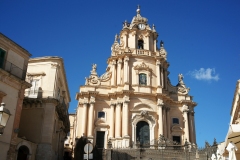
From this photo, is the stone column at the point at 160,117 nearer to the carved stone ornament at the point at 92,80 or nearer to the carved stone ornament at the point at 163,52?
the carved stone ornament at the point at 163,52

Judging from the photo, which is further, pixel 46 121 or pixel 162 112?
pixel 162 112

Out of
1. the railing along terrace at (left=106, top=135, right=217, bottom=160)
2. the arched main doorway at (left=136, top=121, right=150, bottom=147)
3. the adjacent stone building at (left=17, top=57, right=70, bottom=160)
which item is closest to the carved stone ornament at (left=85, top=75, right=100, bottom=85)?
the arched main doorway at (left=136, top=121, right=150, bottom=147)

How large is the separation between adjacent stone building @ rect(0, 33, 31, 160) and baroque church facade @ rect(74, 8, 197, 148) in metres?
14.6

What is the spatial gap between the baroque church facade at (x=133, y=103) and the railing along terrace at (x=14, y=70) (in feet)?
48.1

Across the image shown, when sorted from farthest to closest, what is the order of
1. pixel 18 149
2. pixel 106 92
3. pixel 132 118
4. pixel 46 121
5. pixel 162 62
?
pixel 162 62, pixel 106 92, pixel 132 118, pixel 46 121, pixel 18 149

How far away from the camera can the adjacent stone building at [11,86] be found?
59.7 feet

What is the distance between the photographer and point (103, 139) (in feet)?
112

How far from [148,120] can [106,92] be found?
648cm

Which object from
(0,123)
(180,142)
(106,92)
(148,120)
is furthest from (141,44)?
(0,123)

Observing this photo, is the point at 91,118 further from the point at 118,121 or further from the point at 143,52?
the point at 143,52

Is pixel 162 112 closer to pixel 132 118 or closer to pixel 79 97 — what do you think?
pixel 132 118

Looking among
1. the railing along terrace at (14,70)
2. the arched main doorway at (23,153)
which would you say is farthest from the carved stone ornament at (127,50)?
the arched main doorway at (23,153)

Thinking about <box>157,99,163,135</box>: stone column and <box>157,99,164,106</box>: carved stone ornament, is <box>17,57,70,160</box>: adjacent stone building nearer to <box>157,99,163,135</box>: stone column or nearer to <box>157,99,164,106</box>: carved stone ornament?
<box>157,99,163,135</box>: stone column

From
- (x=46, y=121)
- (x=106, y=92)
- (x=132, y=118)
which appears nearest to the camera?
(x=46, y=121)
